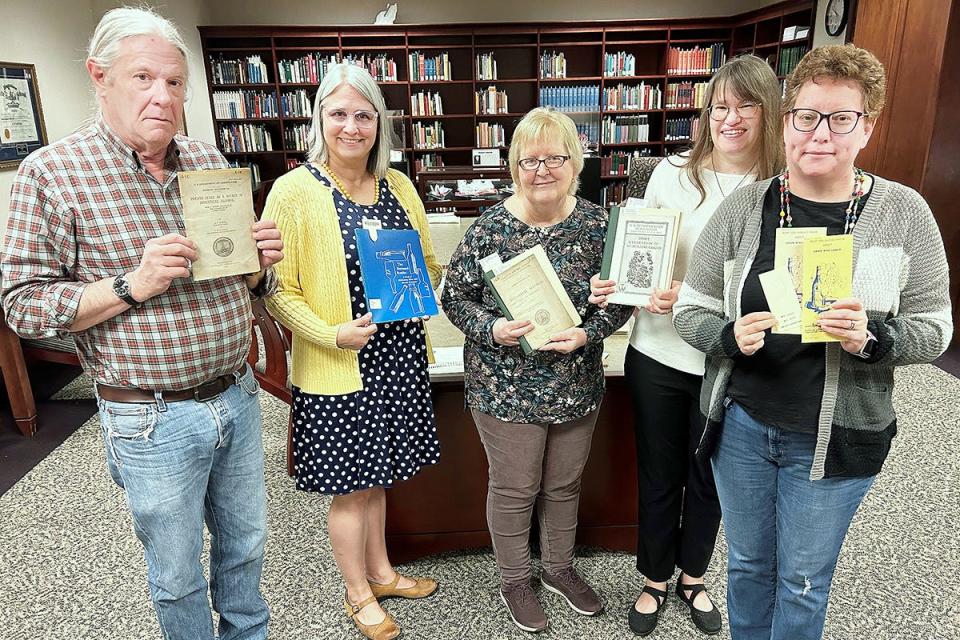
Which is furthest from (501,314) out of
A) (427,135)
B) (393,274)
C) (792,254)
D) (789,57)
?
(427,135)

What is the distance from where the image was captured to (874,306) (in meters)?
1.18

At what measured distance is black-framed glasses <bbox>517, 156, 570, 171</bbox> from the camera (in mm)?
1595

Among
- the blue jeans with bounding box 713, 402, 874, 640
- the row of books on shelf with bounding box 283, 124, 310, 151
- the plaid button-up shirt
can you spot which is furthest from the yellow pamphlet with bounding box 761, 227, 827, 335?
the row of books on shelf with bounding box 283, 124, 310, 151

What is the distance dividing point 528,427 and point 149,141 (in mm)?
1165

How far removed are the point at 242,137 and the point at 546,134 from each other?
21.5 feet

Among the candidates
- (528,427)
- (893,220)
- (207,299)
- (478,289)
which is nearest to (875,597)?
(528,427)

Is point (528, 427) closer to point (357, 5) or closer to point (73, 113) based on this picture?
point (73, 113)

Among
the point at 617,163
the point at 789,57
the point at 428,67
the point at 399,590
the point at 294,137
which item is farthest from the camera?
the point at 617,163

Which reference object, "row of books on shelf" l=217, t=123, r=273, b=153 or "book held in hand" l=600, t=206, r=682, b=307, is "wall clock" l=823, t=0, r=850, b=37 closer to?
"book held in hand" l=600, t=206, r=682, b=307

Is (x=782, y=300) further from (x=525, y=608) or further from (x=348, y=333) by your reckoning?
(x=525, y=608)

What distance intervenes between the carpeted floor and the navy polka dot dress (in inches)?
24.3

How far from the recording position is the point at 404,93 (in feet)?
23.7

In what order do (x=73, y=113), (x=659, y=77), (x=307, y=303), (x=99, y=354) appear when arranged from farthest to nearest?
(x=659, y=77) < (x=73, y=113) < (x=307, y=303) < (x=99, y=354)

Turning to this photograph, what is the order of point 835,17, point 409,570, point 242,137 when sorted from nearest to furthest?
point 409,570, point 835,17, point 242,137
